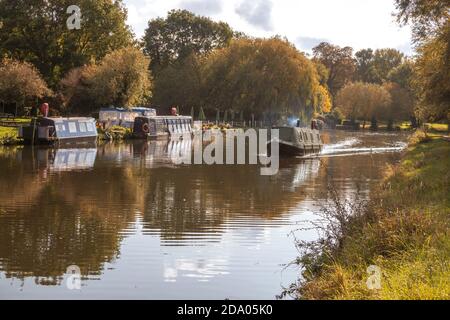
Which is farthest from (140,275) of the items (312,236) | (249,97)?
(249,97)

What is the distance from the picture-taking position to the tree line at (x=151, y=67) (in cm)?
6050

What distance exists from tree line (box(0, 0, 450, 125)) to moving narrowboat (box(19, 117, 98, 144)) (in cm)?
854

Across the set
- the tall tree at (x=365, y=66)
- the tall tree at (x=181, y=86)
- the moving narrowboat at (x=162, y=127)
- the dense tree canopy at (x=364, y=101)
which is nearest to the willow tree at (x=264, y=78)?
the tall tree at (x=181, y=86)

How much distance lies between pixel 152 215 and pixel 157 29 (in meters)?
84.3

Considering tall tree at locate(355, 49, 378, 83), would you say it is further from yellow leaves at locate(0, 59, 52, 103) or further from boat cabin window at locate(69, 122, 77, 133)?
boat cabin window at locate(69, 122, 77, 133)

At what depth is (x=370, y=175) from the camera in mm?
30094

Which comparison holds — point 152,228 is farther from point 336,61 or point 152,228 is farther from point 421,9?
point 336,61

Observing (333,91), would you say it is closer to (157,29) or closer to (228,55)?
(157,29)

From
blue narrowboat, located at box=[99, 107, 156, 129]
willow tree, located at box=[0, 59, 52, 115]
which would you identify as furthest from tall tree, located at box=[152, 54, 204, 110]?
willow tree, located at box=[0, 59, 52, 115]

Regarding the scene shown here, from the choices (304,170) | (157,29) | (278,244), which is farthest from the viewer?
(157,29)

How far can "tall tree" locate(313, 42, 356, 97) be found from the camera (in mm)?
127625

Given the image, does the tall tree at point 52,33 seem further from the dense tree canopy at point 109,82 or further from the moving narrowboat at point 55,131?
the moving narrowboat at point 55,131

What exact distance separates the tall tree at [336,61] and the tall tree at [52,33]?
66574 mm

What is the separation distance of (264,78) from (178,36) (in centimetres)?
3126
